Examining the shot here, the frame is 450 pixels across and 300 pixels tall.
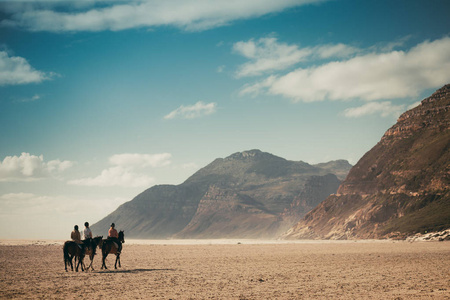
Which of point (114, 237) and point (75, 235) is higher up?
point (75, 235)

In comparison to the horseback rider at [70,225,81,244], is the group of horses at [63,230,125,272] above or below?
below

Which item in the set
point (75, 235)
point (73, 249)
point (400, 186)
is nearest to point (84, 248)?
point (73, 249)

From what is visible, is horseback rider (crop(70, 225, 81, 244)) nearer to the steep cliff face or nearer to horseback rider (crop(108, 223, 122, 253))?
horseback rider (crop(108, 223, 122, 253))

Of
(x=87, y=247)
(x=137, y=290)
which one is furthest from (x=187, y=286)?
(x=87, y=247)

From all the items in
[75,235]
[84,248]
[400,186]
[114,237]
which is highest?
[400,186]

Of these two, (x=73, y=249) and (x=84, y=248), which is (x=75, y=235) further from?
(x=84, y=248)

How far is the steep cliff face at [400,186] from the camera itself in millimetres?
93125

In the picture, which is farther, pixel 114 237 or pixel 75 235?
pixel 114 237

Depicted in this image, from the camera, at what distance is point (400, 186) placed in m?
107

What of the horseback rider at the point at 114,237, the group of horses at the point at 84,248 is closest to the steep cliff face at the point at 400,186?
the horseback rider at the point at 114,237

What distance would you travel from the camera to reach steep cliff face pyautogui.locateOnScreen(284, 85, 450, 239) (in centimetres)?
9312

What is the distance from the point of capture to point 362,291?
17.6 m

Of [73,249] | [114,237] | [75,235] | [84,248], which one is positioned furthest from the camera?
[114,237]

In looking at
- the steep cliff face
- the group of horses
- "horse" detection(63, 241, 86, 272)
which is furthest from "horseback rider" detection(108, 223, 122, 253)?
the steep cliff face
